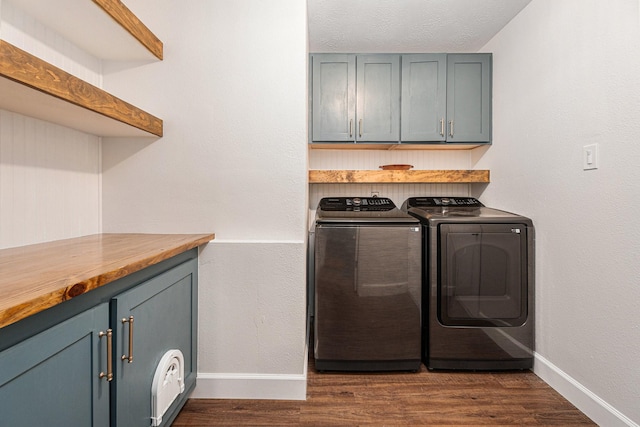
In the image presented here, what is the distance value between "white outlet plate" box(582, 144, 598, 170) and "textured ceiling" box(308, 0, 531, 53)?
3.59 feet

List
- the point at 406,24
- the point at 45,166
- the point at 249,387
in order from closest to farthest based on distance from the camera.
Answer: the point at 45,166 < the point at 249,387 < the point at 406,24

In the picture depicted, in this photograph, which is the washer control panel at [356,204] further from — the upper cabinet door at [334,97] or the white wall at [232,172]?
the white wall at [232,172]

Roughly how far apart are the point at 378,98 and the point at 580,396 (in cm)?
226

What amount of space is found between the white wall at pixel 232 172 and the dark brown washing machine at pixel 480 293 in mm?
903

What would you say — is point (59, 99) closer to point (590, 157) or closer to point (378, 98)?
point (378, 98)

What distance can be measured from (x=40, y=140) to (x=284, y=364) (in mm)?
1545

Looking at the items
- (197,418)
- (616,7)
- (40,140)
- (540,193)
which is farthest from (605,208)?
(40,140)

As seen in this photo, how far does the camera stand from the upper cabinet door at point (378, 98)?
265 centimetres

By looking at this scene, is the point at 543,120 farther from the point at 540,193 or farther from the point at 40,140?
the point at 40,140

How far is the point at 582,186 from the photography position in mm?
1747

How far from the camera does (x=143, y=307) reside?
1.21 m

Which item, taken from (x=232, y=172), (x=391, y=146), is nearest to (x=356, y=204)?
(x=391, y=146)

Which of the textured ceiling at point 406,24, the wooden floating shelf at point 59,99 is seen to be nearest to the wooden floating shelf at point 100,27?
the wooden floating shelf at point 59,99

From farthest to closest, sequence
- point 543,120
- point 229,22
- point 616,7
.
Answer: point 543,120, point 229,22, point 616,7
